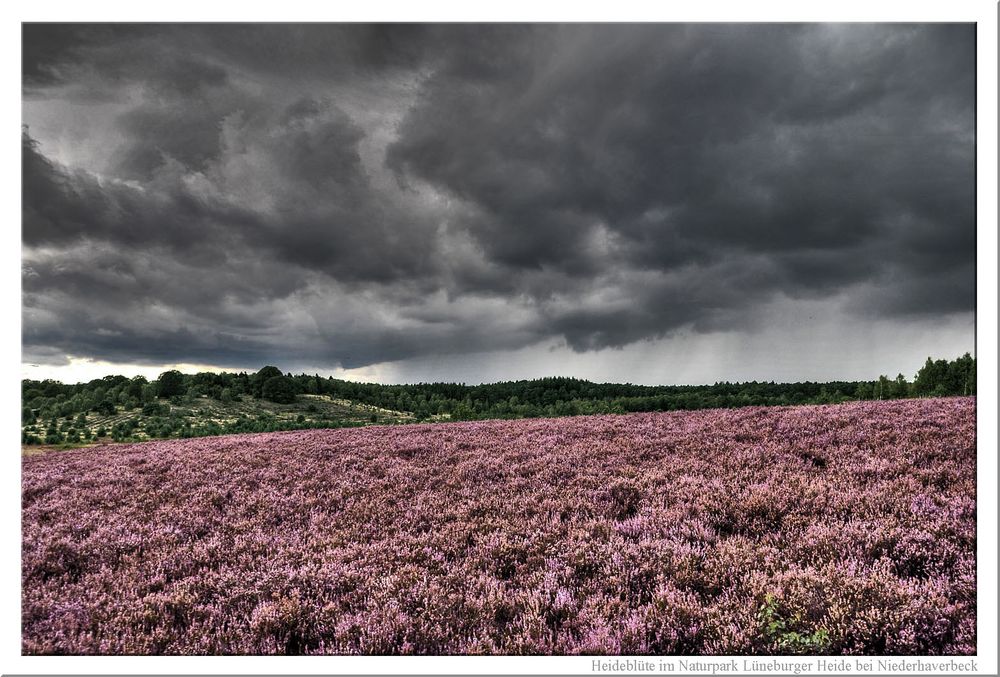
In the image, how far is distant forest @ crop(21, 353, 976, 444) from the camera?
25.9ft

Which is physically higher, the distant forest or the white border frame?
the white border frame

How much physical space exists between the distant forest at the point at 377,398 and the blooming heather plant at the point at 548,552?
→ 1.43 metres

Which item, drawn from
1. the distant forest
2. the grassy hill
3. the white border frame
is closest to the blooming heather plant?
the white border frame

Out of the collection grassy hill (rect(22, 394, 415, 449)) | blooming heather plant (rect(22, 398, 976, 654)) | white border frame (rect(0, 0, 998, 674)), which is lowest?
grassy hill (rect(22, 394, 415, 449))

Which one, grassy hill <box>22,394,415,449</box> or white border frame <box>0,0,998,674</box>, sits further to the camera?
grassy hill <box>22,394,415,449</box>

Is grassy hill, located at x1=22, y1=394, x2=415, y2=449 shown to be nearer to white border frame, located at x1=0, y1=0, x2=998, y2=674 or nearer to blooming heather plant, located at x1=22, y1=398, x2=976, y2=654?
white border frame, located at x1=0, y1=0, x2=998, y2=674

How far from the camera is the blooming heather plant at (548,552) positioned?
3320mm

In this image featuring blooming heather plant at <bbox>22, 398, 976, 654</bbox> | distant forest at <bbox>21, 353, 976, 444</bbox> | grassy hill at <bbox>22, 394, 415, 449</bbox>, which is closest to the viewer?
blooming heather plant at <bbox>22, 398, 976, 654</bbox>

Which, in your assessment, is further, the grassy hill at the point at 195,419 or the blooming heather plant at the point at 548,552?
the grassy hill at the point at 195,419

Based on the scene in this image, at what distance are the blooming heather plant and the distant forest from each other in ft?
4.69
